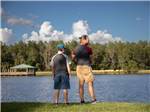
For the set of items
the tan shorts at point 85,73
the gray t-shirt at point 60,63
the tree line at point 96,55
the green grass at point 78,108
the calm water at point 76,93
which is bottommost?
the calm water at point 76,93

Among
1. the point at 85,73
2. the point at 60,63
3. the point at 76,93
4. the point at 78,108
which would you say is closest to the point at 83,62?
the point at 85,73

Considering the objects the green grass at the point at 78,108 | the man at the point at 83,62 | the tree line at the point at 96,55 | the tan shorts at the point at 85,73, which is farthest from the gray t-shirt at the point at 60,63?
the tree line at the point at 96,55

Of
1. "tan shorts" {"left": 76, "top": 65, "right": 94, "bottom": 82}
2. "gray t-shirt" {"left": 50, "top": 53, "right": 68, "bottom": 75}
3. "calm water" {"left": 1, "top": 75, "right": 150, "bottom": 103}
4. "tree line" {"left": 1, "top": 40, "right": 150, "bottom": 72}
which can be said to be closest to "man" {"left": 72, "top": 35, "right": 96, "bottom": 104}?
"tan shorts" {"left": 76, "top": 65, "right": 94, "bottom": 82}

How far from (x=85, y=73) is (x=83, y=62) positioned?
380mm

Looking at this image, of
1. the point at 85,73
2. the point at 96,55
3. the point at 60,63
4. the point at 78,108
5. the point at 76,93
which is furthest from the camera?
the point at 96,55

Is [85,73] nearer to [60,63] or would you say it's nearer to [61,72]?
[61,72]

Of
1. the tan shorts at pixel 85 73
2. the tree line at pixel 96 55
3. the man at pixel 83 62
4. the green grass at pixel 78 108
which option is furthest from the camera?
the tree line at pixel 96 55

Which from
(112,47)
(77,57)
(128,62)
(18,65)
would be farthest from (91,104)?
(112,47)

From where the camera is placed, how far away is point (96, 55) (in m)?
114

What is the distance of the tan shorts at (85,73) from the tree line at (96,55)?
314 feet

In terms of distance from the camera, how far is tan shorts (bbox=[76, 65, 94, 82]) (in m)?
14.7

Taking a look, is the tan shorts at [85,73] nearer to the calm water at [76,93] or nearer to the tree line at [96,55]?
the calm water at [76,93]

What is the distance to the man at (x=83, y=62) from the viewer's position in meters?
14.6

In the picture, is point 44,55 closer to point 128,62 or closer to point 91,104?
point 128,62
